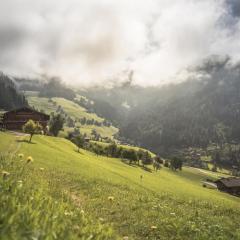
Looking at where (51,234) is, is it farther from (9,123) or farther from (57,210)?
(9,123)

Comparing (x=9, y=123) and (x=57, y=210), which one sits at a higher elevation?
(x=9, y=123)

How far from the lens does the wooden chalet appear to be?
16738 centimetres

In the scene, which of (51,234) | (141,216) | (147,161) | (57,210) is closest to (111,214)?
(141,216)

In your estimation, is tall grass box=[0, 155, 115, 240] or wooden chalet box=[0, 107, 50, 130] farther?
wooden chalet box=[0, 107, 50, 130]

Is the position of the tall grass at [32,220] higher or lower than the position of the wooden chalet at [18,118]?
lower

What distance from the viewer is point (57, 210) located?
9141 millimetres

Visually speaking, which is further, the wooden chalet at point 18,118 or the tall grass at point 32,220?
the wooden chalet at point 18,118

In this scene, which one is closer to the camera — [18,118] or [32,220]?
[32,220]

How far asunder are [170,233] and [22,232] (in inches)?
469

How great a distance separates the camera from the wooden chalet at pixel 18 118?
16738 cm

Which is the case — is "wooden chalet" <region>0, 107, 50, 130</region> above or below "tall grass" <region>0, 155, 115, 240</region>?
above

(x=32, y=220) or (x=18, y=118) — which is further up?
(x=18, y=118)

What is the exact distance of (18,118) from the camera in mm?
170750

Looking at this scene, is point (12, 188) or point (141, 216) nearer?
point (12, 188)
